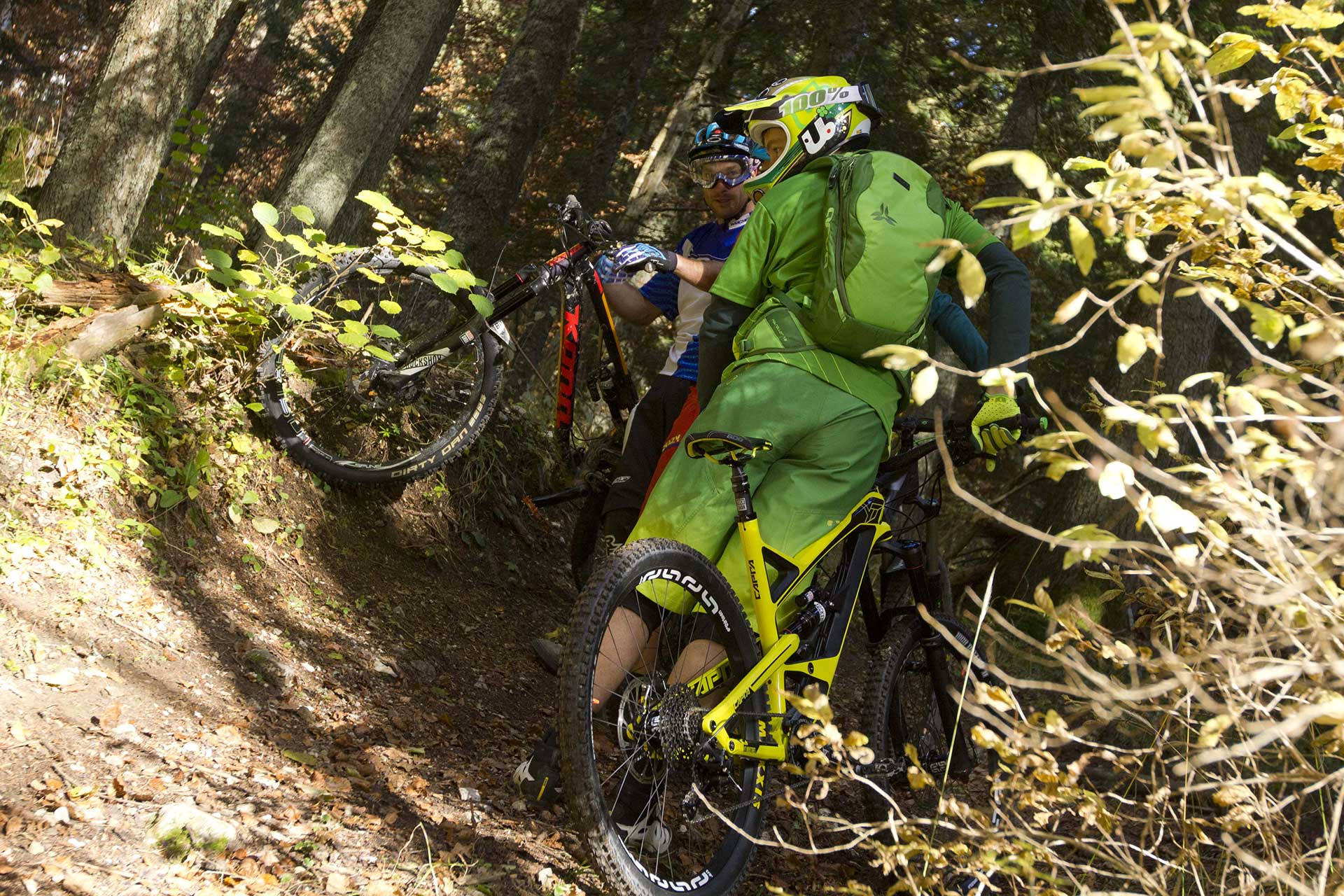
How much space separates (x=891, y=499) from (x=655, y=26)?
1095 centimetres

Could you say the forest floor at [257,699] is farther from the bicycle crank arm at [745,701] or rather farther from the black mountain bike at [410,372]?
the bicycle crank arm at [745,701]

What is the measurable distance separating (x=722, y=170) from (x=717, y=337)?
1329 mm

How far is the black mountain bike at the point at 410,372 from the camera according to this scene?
4.96 m

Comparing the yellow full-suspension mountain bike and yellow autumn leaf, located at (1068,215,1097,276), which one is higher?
yellow autumn leaf, located at (1068,215,1097,276)

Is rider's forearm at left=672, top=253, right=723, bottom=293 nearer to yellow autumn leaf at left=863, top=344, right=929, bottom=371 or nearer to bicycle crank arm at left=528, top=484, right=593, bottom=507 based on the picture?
bicycle crank arm at left=528, top=484, right=593, bottom=507

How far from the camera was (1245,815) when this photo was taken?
2354mm

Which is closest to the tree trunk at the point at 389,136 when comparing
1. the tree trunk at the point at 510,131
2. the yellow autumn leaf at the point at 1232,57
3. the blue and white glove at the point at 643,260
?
the tree trunk at the point at 510,131


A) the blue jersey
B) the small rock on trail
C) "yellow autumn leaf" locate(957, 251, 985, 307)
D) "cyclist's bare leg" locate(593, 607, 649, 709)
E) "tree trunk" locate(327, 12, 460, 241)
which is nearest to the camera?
"yellow autumn leaf" locate(957, 251, 985, 307)

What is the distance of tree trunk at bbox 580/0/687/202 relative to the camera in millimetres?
12664

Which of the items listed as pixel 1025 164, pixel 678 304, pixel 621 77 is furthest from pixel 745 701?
pixel 621 77

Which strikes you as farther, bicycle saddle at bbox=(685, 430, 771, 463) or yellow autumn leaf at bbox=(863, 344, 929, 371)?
bicycle saddle at bbox=(685, 430, 771, 463)

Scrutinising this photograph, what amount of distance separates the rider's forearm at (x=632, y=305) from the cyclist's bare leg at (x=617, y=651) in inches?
88.8

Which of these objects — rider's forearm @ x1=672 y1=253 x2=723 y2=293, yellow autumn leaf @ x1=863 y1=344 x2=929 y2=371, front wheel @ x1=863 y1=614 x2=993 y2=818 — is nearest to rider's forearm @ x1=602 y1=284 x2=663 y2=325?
rider's forearm @ x1=672 y1=253 x2=723 y2=293

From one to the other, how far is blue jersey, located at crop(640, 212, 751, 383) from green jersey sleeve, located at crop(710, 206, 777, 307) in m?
1.18
